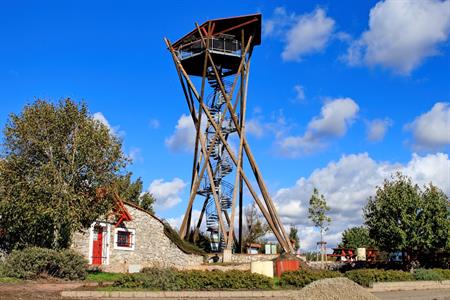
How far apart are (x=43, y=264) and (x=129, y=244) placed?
33.1 feet

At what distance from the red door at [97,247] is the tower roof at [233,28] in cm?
1453

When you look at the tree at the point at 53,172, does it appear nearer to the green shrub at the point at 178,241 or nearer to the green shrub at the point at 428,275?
the green shrub at the point at 178,241

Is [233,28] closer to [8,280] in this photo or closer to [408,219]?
[408,219]

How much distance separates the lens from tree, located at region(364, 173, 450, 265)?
2900cm

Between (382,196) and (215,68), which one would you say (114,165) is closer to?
(215,68)

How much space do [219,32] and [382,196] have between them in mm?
14677

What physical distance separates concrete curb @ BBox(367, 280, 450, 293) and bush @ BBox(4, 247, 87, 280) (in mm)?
11243

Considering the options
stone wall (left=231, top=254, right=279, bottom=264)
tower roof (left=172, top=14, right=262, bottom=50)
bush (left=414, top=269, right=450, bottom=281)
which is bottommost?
bush (left=414, top=269, right=450, bottom=281)

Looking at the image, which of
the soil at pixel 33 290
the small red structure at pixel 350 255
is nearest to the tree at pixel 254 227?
the small red structure at pixel 350 255

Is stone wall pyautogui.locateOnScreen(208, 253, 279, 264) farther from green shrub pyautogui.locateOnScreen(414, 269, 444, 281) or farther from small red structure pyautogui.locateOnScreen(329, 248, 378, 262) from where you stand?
green shrub pyautogui.locateOnScreen(414, 269, 444, 281)

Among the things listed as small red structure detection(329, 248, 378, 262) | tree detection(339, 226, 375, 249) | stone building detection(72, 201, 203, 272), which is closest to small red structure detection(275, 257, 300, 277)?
stone building detection(72, 201, 203, 272)

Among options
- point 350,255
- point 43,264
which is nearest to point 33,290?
point 43,264

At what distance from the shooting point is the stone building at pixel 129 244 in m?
26.2

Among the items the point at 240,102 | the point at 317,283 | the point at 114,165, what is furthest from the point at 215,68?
the point at 317,283
